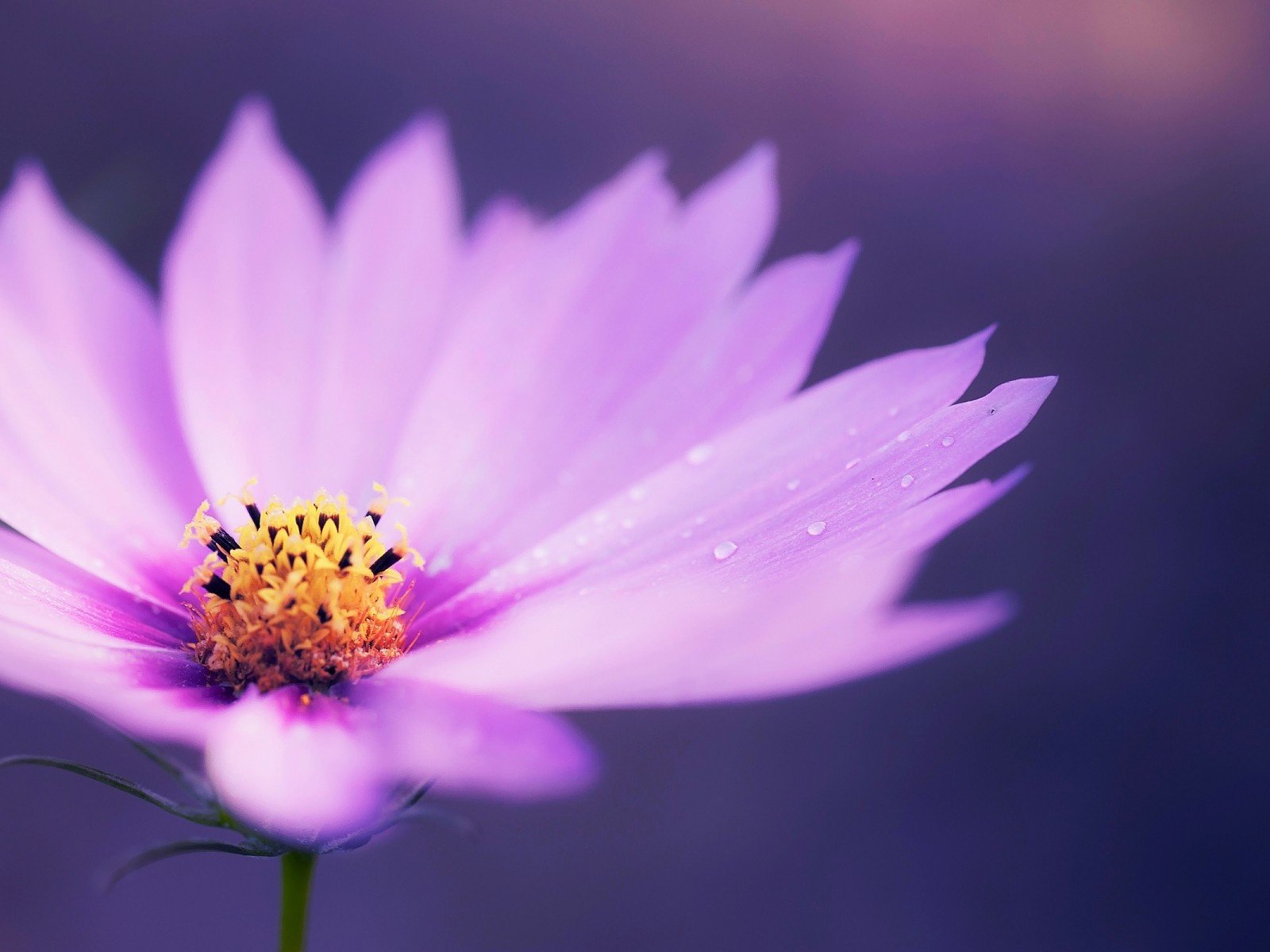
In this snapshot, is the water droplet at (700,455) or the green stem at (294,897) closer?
the green stem at (294,897)

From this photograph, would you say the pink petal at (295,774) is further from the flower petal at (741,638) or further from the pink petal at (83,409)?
the pink petal at (83,409)

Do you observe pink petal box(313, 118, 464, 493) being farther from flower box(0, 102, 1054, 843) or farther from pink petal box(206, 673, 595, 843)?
pink petal box(206, 673, 595, 843)

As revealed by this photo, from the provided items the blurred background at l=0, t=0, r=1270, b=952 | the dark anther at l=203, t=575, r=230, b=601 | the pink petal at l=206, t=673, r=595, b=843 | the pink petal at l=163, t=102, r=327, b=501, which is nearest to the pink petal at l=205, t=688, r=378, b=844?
the pink petal at l=206, t=673, r=595, b=843

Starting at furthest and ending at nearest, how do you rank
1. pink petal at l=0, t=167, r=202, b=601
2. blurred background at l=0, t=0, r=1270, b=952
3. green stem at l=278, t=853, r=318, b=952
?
blurred background at l=0, t=0, r=1270, b=952 → pink petal at l=0, t=167, r=202, b=601 → green stem at l=278, t=853, r=318, b=952

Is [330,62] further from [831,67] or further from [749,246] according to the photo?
[749,246]

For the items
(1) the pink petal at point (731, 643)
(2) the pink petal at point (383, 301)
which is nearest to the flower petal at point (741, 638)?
(1) the pink petal at point (731, 643)

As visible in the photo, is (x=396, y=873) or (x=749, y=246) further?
(x=396, y=873)

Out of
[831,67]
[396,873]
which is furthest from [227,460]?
[831,67]
